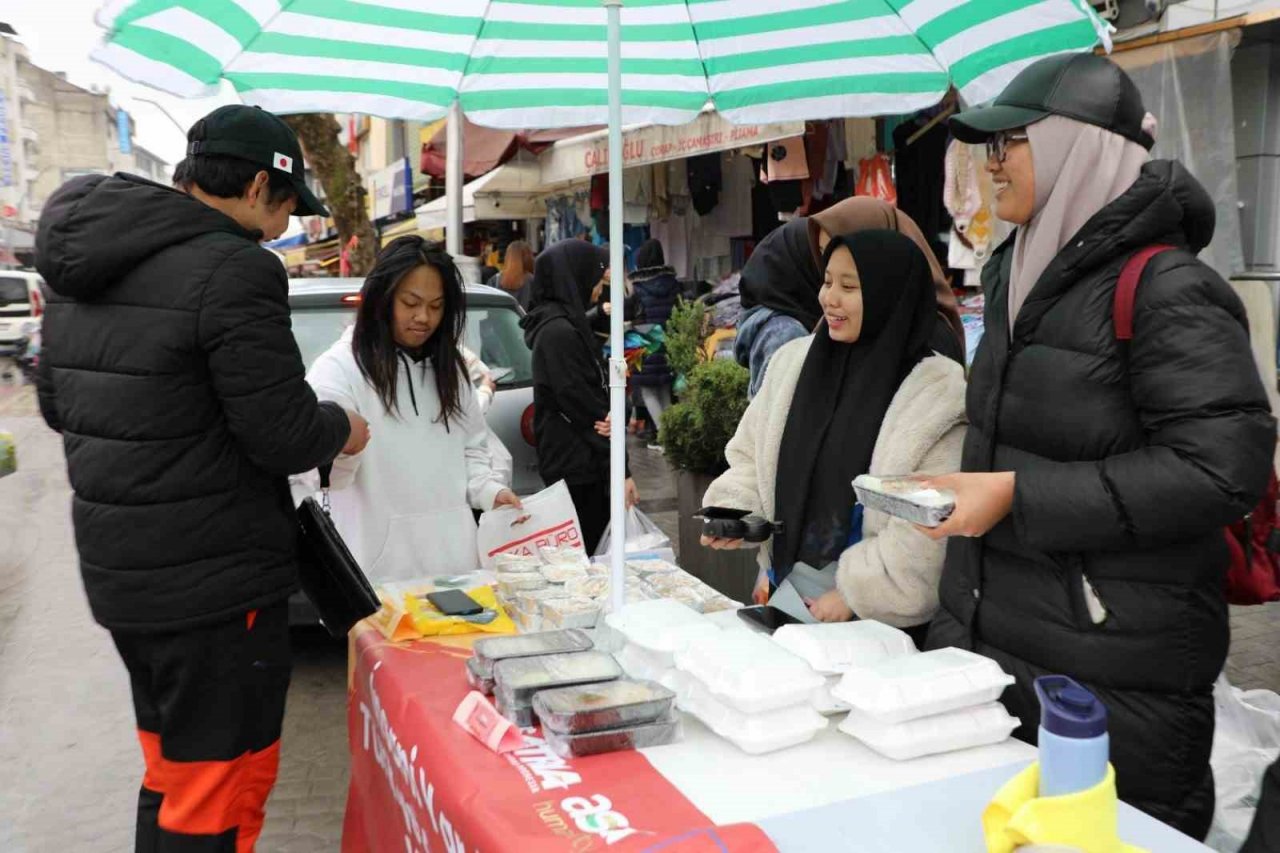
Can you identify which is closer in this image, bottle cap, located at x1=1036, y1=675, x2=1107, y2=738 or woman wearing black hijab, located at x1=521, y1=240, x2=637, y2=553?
bottle cap, located at x1=1036, y1=675, x2=1107, y2=738

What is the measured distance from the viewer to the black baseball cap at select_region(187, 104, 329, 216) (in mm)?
2244

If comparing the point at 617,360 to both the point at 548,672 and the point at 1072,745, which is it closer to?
the point at 548,672

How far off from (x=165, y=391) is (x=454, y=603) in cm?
92

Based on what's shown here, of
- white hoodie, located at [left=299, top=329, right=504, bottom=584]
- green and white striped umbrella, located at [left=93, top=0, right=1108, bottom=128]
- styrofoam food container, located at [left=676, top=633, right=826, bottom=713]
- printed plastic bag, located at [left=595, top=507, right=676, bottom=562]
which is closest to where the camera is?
styrofoam food container, located at [left=676, top=633, right=826, bottom=713]

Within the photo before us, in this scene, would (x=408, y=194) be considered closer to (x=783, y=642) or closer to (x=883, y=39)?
(x=883, y=39)

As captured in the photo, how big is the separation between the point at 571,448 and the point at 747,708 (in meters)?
3.10

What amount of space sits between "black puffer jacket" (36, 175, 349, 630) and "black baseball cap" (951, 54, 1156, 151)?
153 centimetres

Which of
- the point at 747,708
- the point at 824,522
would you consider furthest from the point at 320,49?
the point at 747,708

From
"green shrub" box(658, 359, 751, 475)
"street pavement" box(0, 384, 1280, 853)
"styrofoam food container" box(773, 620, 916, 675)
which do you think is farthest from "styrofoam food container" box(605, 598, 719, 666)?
"green shrub" box(658, 359, 751, 475)

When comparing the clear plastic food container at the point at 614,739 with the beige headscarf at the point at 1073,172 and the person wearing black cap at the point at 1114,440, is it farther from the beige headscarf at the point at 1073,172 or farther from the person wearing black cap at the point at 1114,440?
the beige headscarf at the point at 1073,172

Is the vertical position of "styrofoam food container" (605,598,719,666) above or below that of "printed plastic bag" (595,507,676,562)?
above

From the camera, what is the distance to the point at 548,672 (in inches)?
77.9

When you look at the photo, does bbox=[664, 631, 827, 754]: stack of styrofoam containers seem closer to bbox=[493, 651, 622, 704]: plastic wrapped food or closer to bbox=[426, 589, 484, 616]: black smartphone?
bbox=[493, 651, 622, 704]: plastic wrapped food

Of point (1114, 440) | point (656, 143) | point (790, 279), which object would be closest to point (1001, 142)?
point (1114, 440)
